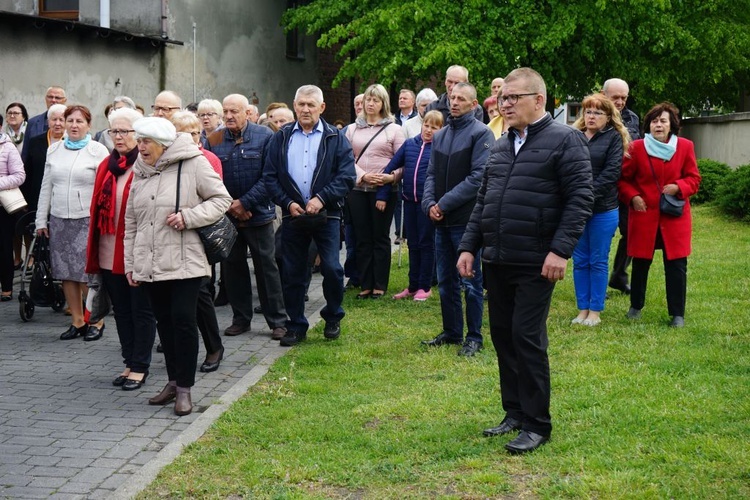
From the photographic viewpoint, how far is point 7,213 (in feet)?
38.2

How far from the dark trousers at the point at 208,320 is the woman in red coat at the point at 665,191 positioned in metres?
3.99

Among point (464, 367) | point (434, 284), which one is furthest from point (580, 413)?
point (434, 284)

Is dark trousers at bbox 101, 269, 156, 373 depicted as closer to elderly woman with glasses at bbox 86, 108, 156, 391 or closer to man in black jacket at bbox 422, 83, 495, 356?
elderly woman with glasses at bbox 86, 108, 156, 391

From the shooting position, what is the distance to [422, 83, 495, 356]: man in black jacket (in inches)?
343

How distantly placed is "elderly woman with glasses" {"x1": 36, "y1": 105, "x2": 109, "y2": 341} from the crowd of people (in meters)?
0.02

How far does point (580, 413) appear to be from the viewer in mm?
6660

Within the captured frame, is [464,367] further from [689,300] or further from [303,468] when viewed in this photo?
[689,300]

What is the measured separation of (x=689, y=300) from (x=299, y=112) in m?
4.61

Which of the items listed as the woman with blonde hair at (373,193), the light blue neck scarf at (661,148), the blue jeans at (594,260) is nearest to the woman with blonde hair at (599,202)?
the blue jeans at (594,260)

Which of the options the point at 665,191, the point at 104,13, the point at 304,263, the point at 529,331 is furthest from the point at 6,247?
the point at 104,13

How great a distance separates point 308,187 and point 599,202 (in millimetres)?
2661

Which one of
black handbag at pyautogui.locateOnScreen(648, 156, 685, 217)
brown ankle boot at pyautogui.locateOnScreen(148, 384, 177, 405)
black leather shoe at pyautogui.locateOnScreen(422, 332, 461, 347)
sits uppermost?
black handbag at pyautogui.locateOnScreen(648, 156, 685, 217)

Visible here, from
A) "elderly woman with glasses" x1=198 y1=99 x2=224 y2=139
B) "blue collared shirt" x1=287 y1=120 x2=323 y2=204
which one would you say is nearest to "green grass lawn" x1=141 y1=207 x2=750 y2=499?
"blue collared shirt" x1=287 y1=120 x2=323 y2=204

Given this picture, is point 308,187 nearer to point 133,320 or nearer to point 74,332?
point 133,320
